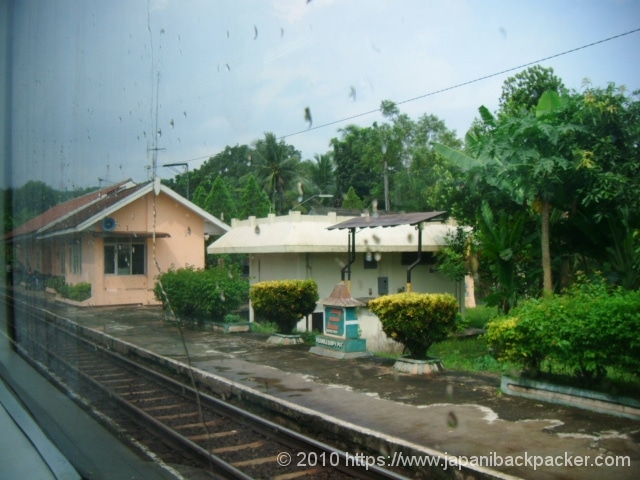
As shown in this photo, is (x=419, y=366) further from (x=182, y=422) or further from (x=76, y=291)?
(x=76, y=291)

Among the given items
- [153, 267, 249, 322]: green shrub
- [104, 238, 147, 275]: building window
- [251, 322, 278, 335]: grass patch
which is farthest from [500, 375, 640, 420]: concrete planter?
[153, 267, 249, 322]: green shrub

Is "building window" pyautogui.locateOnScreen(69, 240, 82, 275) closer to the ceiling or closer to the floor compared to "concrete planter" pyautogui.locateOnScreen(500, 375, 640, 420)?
closer to the ceiling

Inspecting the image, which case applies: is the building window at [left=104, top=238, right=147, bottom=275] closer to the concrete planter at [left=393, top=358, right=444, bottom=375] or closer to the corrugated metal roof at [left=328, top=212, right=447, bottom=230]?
the corrugated metal roof at [left=328, top=212, right=447, bottom=230]

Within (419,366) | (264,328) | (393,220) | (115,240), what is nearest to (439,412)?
(419,366)

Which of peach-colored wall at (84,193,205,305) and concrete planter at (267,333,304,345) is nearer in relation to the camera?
peach-colored wall at (84,193,205,305)

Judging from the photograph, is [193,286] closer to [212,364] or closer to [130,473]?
[212,364]

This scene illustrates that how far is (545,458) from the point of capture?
4.39m

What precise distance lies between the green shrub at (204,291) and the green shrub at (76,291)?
4821mm

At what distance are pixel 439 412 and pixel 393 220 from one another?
394 centimetres

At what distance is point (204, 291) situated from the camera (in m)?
12.9

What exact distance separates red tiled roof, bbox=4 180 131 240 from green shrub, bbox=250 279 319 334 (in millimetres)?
4370

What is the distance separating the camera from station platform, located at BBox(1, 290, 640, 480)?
4.36 metres

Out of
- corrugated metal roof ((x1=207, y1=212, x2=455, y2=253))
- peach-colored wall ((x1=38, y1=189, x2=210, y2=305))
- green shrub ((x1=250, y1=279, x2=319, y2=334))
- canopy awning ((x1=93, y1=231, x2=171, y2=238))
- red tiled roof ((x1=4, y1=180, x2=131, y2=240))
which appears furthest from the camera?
corrugated metal roof ((x1=207, y1=212, x2=455, y2=253))

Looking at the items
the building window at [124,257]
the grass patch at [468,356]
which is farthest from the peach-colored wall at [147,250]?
the grass patch at [468,356]
